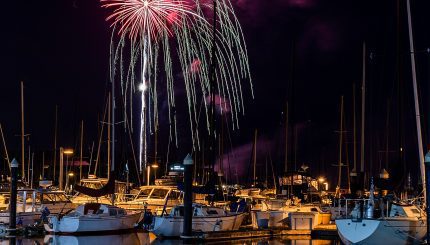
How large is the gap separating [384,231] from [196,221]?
35.2ft

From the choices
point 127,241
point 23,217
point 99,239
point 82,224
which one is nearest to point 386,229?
point 127,241

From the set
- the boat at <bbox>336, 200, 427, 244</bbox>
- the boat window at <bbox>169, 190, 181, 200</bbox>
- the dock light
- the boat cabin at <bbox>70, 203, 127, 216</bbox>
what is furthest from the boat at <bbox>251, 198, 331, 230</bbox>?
the dock light

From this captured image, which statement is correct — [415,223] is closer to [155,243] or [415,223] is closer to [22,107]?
[155,243]

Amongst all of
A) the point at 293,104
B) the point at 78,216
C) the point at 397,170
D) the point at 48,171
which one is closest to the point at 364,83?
the point at 293,104

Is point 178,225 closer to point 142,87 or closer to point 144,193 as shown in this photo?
point 144,193

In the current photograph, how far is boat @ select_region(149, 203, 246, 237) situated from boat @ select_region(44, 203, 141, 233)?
1917mm

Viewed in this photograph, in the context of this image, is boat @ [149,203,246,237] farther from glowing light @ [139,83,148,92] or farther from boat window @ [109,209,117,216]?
glowing light @ [139,83,148,92]

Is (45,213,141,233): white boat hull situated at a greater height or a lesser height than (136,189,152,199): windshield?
lesser

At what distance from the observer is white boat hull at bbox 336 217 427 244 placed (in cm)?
2783

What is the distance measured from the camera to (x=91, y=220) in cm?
3591

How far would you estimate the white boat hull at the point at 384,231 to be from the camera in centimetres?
2783

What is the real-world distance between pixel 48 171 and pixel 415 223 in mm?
76347

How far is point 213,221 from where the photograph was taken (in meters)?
35.5

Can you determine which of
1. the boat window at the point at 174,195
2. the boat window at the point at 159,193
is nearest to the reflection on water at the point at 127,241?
the boat window at the point at 174,195
